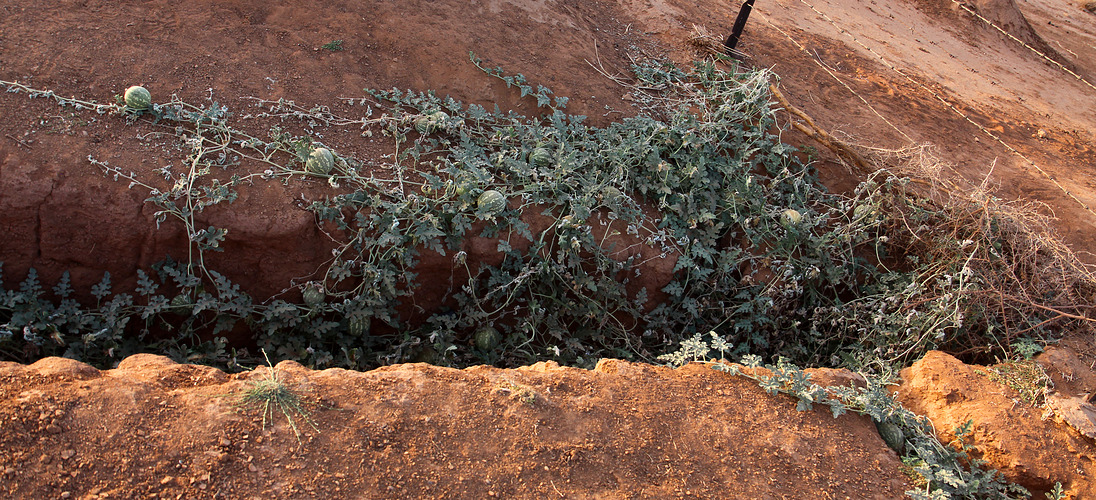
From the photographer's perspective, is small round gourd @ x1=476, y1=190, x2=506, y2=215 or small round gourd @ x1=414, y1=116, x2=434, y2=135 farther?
A: small round gourd @ x1=414, y1=116, x2=434, y2=135

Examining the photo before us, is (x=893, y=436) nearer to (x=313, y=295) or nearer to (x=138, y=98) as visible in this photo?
(x=313, y=295)

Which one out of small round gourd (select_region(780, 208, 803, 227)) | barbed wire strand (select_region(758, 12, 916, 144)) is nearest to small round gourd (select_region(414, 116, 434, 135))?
small round gourd (select_region(780, 208, 803, 227))

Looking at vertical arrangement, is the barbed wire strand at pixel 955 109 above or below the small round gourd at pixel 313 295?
above

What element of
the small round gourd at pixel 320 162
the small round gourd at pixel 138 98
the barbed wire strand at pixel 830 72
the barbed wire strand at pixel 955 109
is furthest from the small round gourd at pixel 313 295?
the barbed wire strand at pixel 955 109

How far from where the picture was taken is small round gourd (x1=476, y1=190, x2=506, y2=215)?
3666 millimetres

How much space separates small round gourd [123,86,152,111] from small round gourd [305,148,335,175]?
0.96 metres

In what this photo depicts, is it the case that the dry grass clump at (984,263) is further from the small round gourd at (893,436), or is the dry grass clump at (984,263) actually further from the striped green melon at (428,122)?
the striped green melon at (428,122)

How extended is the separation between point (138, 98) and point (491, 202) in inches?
81.4

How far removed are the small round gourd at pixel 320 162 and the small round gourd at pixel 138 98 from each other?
96 cm

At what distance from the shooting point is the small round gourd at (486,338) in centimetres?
373

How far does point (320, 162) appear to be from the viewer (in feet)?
11.7

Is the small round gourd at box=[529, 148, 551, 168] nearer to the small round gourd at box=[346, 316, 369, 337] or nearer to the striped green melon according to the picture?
the striped green melon

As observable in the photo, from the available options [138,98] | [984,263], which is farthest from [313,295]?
[984,263]

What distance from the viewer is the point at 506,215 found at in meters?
3.82
